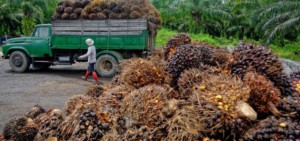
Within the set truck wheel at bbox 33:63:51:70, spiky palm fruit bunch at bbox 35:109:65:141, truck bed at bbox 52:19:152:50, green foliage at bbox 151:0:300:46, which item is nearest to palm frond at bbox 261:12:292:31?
truck bed at bbox 52:19:152:50

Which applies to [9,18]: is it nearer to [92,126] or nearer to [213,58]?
[213,58]

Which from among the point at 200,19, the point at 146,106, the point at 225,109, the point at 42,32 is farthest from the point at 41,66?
the point at 200,19

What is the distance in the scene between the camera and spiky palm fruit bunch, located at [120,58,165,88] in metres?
2.90

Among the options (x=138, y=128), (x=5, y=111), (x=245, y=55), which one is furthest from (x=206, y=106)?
(x=5, y=111)

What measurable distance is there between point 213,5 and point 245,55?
27374 mm

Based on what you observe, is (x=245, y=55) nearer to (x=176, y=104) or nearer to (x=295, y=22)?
(x=176, y=104)

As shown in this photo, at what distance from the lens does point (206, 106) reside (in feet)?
7.09

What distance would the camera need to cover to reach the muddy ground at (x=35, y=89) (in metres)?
7.39

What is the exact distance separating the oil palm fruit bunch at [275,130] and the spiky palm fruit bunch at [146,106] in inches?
23.1

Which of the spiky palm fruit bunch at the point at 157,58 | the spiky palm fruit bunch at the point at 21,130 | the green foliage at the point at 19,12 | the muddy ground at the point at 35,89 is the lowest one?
the muddy ground at the point at 35,89

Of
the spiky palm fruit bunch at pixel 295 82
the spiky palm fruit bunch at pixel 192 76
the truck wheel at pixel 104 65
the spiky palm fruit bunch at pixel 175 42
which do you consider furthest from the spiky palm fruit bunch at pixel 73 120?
the truck wheel at pixel 104 65

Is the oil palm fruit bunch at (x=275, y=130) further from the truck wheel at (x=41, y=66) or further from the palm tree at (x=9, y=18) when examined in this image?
the palm tree at (x=9, y=18)

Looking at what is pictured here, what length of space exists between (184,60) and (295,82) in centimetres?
90

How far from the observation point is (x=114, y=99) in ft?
8.97
